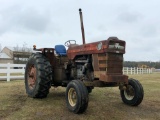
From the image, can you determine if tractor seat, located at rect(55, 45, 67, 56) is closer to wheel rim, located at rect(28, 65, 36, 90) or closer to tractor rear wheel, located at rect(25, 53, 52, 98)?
tractor rear wheel, located at rect(25, 53, 52, 98)

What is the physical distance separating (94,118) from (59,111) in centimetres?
100

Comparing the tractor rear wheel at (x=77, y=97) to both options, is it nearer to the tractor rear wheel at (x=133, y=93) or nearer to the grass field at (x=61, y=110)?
the grass field at (x=61, y=110)

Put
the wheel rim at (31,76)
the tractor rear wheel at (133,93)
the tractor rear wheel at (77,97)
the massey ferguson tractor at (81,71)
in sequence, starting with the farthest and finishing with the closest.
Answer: the wheel rim at (31,76)
the tractor rear wheel at (133,93)
the massey ferguson tractor at (81,71)
the tractor rear wheel at (77,97)

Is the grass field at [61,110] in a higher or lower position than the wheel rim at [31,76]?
lower

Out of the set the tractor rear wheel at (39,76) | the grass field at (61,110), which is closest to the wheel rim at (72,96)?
the grass field at (61,110)

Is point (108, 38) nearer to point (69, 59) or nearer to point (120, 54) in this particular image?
point (120, 54)

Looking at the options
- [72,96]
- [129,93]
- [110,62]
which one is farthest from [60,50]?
[129,93]

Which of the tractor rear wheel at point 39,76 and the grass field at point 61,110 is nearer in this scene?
the grass field at point 61,110

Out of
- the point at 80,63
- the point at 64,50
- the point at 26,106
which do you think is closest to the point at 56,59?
the point at 64,50

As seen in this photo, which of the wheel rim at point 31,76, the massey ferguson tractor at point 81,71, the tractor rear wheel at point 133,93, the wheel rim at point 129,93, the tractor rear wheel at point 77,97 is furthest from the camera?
the wheel rim at point 31,76

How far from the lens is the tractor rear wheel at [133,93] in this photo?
7289mm

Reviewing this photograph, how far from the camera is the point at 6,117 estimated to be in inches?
235

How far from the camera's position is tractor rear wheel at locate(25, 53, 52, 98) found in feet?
24.9

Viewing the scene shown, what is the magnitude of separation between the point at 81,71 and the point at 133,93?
5.59 ft
